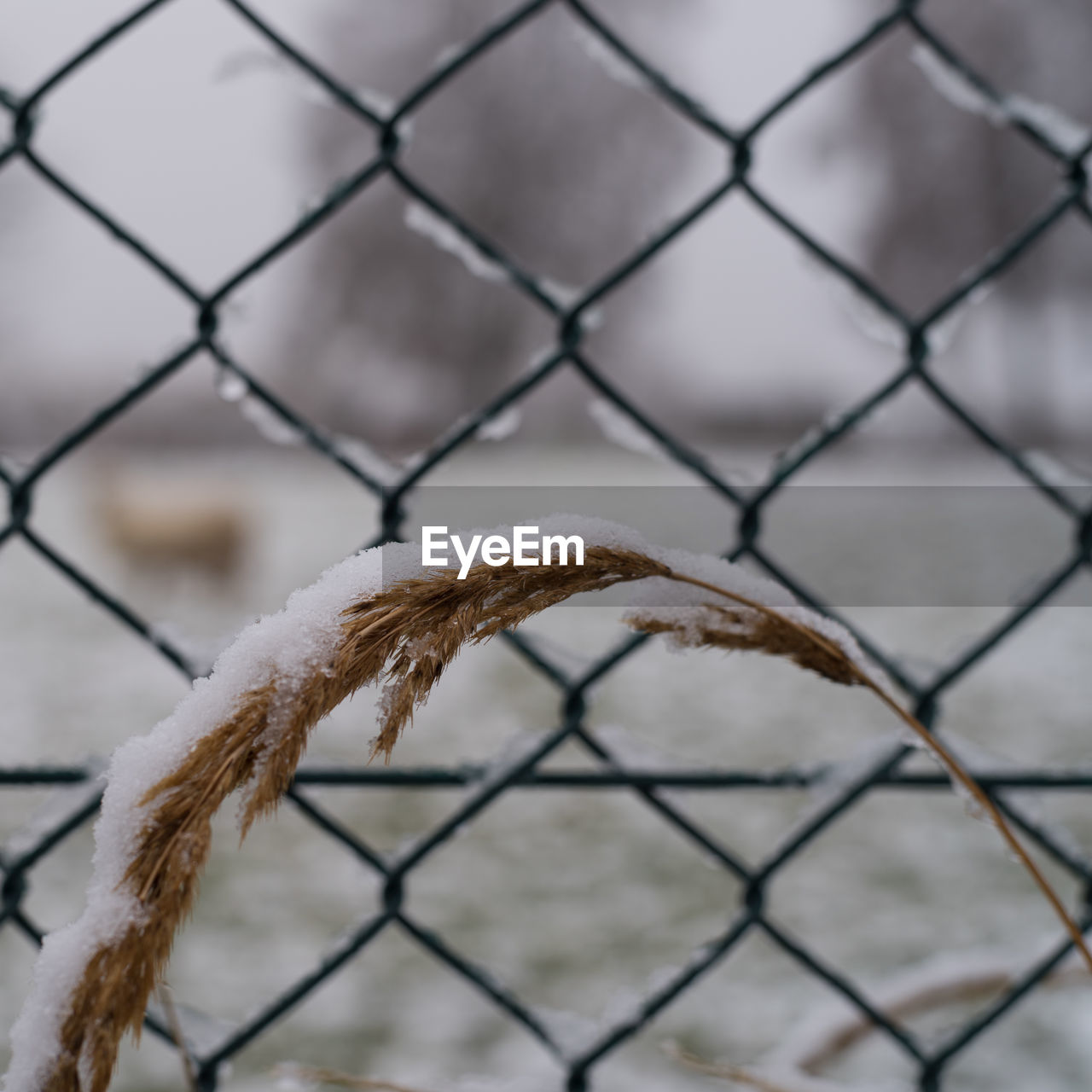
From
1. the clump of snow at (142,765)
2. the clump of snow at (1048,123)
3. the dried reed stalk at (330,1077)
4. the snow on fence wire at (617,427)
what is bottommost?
the dried reed stalk at (330,1077)

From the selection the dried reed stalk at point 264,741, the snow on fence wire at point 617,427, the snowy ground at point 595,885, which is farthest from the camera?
the snowy ground at point 595,885

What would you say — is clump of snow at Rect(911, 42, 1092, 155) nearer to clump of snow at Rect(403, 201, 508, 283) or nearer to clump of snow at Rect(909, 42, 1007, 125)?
clump of snow at Rect(909, 42, 1007, 125)

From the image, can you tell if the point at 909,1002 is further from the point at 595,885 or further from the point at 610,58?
the point at 595,885

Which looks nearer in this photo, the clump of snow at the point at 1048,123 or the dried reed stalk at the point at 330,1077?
the dried reed stalk at the point at 330,1077

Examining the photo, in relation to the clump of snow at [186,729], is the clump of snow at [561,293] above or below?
above

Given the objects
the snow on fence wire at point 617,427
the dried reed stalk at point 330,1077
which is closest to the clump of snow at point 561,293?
the snow on fence wire at point 617,427

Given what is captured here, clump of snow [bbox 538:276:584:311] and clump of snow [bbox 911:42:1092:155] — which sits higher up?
clump of snow [bbox 911:42:1092:155]

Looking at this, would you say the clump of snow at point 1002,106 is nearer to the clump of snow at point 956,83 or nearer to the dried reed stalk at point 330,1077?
the clump of snow at point 956,83

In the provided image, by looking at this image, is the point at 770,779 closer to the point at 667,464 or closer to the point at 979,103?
the point at 667,464

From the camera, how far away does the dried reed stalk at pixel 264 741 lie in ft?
0.88

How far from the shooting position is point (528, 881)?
201 centimetres

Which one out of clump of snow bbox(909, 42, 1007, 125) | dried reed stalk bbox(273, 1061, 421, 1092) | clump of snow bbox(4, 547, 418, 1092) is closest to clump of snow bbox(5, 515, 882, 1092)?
clump of snow bbox(4, 547, 418, 1092)

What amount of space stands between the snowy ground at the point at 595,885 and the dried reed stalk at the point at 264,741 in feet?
0.87

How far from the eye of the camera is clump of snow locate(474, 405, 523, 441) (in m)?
0.64
